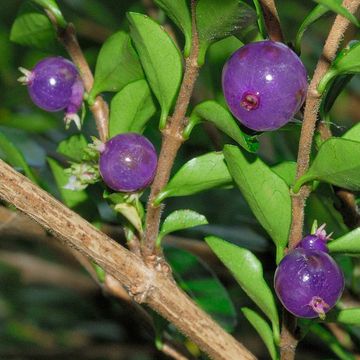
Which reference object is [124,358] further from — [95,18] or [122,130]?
[122,130]

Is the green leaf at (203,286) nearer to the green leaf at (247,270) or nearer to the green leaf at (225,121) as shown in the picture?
the green leaf at (247,270)

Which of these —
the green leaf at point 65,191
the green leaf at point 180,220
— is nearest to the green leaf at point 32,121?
the green leaf at point 65,191

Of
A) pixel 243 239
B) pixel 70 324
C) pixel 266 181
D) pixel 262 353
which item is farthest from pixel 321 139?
pixel 70 324

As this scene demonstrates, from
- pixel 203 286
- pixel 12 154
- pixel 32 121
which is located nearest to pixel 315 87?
pixel 12 154

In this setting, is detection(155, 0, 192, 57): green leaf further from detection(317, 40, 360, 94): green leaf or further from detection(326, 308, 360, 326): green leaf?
detection(326, 308, 360, 326): green leaf

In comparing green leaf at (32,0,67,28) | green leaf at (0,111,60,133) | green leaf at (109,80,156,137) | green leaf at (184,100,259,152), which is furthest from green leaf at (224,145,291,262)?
green leaf at (0,111,60,133)

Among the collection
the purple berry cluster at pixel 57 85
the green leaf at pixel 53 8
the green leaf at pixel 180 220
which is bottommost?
the green leaf at pixel 180 220
